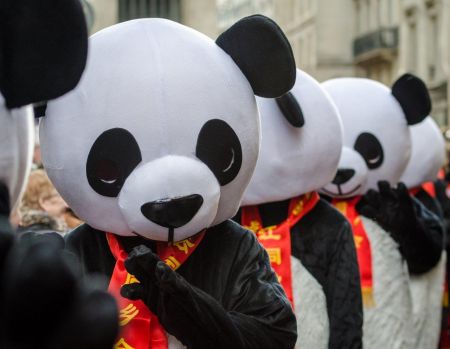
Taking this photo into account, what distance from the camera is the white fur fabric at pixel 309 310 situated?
3.87 m

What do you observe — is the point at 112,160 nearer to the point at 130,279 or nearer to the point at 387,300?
the point at 130,279

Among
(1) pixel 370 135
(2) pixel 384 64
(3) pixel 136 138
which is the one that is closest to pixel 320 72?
(2) pixel 384 64

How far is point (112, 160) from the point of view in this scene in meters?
2.61

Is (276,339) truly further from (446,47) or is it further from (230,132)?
(446,47)

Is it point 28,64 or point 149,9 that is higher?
point 28,64

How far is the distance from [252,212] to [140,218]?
1439 mm

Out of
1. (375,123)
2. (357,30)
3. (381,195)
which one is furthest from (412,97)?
(357,30)

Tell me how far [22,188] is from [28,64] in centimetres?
30

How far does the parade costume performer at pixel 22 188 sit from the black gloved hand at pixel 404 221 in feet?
9.85

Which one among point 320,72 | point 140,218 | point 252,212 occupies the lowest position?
point 320,72

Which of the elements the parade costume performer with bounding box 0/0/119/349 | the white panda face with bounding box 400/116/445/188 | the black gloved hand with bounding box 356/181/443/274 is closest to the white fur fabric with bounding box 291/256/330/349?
the black gloved hand with bounding box 356/181/443/274

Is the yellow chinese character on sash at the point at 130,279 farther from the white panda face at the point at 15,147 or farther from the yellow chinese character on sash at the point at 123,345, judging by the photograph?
the white panda face at the point at 15,147

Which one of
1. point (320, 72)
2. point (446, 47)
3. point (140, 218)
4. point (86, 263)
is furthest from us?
point (320, 72)

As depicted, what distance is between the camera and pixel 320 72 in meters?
37.8
